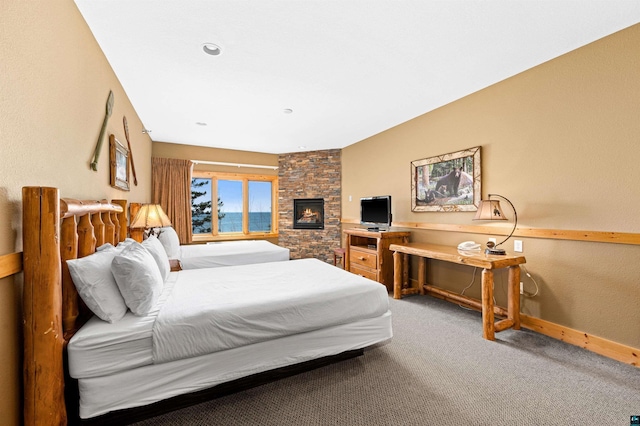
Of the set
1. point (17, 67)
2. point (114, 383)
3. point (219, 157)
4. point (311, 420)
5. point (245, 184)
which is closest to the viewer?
point (17, 67)

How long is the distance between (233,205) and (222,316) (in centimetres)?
487

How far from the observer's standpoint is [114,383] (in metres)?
1.47

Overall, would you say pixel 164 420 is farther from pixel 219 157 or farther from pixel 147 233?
pixel 219 157

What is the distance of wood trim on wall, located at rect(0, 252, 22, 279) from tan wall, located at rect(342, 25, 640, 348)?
391 centimetres

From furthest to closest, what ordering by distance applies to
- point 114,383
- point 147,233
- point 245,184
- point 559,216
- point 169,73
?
point 245,184
point 147,233
point 169,73
point 559,216
point 114,383

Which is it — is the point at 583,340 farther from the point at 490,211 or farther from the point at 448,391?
the point at 448,391

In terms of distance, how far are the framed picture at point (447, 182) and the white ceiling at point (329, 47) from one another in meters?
0.77

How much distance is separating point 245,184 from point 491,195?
493 cm

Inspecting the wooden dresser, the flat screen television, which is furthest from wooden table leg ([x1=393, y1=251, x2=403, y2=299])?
the flat screen television

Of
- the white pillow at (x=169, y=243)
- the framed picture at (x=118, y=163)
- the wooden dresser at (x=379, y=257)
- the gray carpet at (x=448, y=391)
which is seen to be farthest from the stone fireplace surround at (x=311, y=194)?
the gray carpet at (x=448, y=391)

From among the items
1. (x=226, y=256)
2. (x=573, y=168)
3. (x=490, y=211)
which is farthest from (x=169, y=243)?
(x=573, y=168)

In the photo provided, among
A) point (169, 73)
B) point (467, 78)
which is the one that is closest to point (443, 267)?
point (467, 78)

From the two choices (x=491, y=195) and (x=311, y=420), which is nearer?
(x=311, y=420)

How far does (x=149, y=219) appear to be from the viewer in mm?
3250
